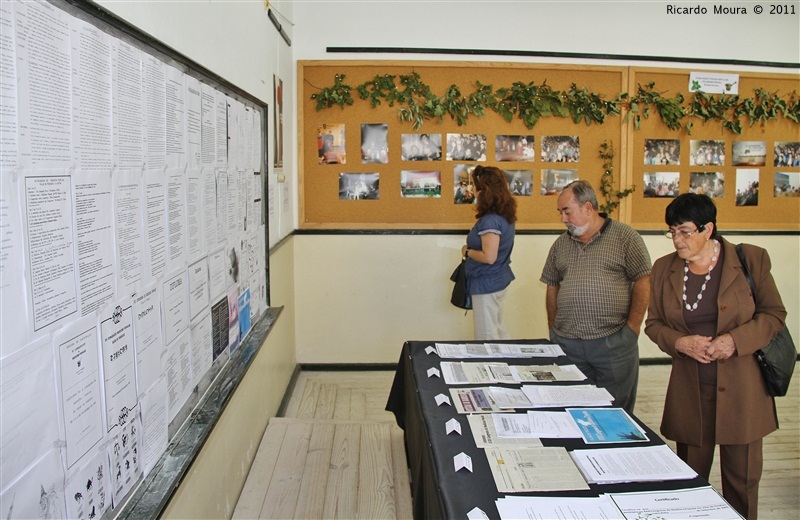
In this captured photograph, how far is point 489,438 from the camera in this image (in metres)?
1.81

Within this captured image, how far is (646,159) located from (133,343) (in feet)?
14.9

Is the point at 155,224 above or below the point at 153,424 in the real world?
above

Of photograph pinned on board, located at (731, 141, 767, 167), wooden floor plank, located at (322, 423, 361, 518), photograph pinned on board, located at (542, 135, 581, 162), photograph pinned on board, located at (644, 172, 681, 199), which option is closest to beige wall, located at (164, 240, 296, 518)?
wooden floor plank, located at (322, 423, 361, 518)

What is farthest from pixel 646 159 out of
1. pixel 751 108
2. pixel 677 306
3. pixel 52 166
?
pixel 52 166

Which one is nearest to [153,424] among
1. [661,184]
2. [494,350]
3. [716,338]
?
[494,350]

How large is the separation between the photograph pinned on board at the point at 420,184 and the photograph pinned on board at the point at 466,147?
20 centimetres

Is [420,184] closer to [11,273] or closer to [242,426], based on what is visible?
[242,426]

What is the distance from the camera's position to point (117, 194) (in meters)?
1.27

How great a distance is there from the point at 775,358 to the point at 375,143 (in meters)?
3.19

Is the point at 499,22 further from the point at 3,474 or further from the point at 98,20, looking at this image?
the point at 3,474

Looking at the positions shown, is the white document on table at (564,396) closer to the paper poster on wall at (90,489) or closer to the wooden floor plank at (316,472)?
the wooden floor plank at (316,472)

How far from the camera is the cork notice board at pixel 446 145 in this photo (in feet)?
15.2

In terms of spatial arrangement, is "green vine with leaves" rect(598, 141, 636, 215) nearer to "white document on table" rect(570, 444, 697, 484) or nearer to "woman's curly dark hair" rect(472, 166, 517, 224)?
"woman's curly dark hair" rect(472, 166, 517, 224)

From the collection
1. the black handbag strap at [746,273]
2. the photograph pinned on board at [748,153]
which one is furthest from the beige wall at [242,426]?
the photograph pinned on board at [748,153]
